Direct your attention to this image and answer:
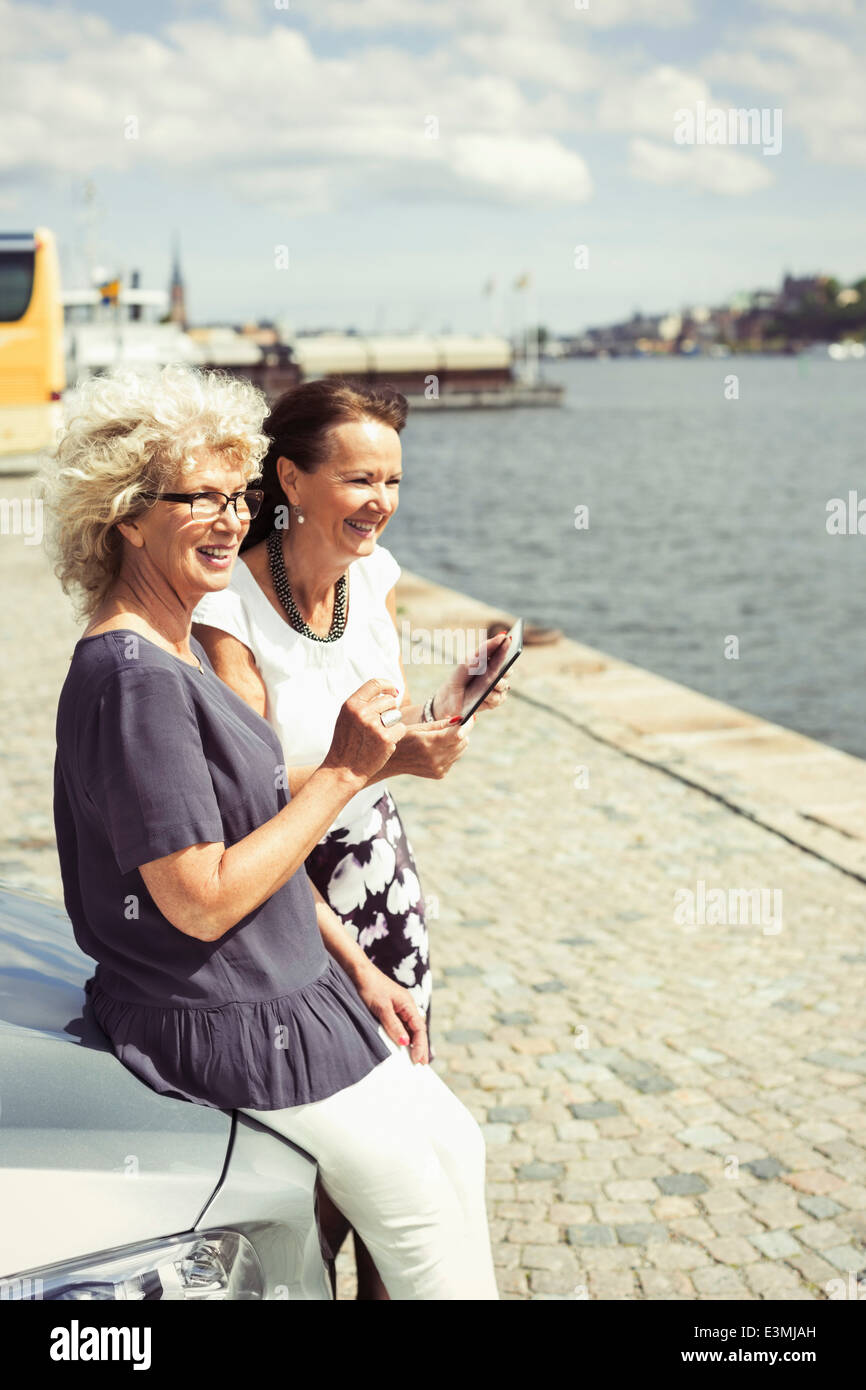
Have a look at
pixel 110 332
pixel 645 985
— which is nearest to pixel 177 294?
pixel 110 332

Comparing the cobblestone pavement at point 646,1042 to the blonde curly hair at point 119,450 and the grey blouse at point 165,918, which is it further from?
the blonde curly hair at point 119,450

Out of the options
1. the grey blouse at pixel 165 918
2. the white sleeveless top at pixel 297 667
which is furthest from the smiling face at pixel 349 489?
the grey blouse at pixel 165 918

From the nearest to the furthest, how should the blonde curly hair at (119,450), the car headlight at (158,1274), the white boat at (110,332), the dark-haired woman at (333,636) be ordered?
the car headlight at (158,1274) → the blonde curly hair at (119,450) → the dark-haired woman at (333,636) → the white boat at (110,332)

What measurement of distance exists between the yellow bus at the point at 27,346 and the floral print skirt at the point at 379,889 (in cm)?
2019

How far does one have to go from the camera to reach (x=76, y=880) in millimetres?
2111

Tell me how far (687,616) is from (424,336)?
326 ft

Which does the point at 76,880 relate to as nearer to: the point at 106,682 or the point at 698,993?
the point at 106,682

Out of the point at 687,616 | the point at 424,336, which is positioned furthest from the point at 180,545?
the point at 424,336

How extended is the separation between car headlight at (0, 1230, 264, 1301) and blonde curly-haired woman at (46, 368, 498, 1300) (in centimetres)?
20

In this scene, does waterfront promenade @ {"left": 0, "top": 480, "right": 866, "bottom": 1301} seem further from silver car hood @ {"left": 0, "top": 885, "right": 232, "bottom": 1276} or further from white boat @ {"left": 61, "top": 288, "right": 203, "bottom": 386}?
white boat @ {"left": 61, "top": 288, "right": 203, "bottom": 386}

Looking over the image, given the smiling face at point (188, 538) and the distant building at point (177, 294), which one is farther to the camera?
the distant building at point (177, 294)

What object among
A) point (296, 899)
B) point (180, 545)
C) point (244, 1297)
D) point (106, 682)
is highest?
point (180, 545)

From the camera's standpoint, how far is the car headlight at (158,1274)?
1727 millimetres

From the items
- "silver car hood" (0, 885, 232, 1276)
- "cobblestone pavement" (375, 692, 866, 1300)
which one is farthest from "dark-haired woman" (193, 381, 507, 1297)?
"cobblestone pavement" (375, 692, 866, 1300)
